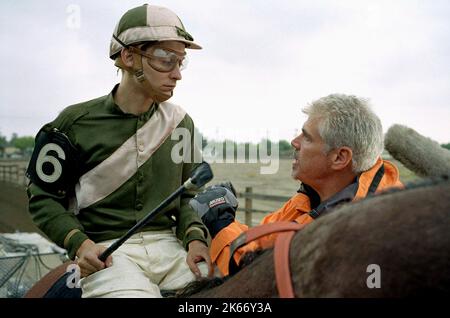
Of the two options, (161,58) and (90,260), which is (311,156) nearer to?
(161,58)

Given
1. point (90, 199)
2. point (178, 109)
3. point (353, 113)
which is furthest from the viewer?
point (178, 109)

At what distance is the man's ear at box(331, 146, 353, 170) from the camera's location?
2225mm

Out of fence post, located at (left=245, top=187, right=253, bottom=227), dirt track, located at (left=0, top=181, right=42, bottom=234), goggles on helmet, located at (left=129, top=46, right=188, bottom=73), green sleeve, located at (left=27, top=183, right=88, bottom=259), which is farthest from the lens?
dirt track, located at (left=0, top=181, right=42, bottom=234)

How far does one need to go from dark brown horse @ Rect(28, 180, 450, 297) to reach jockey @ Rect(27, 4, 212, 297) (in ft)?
4.16

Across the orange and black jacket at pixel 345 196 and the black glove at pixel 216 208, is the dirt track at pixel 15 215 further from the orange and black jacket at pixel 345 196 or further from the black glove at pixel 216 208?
the orange and black jacket at pixel 345 196

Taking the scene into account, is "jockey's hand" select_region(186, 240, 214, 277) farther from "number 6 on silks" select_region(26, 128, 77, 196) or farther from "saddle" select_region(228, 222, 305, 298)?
"saddle" select_region(228, 222, 305, 298)

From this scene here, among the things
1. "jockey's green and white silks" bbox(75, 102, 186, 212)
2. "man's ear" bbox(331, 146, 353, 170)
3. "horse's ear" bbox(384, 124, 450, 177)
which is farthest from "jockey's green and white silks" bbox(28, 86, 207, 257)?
"horse's ear" bbox(384, 124, 450, 177)

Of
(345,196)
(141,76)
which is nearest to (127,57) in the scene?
(141,76)

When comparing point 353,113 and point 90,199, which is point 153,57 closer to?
point 90,199

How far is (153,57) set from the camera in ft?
7.95
